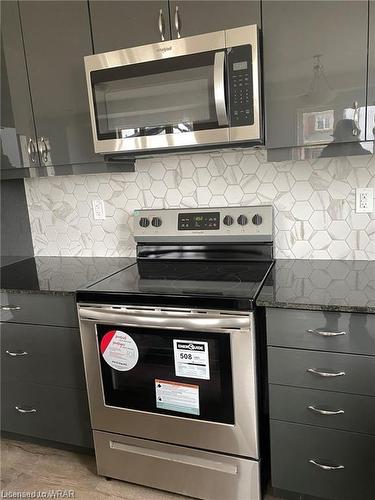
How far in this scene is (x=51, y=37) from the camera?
188 cm

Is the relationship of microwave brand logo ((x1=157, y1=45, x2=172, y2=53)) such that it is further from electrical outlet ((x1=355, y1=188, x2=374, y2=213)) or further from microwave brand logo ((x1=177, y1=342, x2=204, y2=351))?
microwave brand logo ((x1=177, y1=342, x2=204, y2=351))

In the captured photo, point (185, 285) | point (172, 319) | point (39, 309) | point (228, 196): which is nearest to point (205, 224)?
point (228, 196)

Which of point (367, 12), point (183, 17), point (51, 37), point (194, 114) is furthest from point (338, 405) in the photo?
point (51, 37)

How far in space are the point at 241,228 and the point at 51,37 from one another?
1278mm

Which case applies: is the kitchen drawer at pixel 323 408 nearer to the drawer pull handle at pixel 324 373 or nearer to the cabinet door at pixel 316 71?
the drawer pull handle at pixel 324 373

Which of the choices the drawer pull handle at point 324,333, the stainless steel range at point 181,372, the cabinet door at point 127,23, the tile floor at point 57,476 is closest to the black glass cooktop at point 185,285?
the stainless steel range at point 181,372

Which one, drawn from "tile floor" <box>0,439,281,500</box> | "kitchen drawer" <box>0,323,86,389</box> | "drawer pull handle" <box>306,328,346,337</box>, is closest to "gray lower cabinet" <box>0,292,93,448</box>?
"kitchen drawer" <box>0,323,86,389</box>

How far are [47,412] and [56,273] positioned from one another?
705mm

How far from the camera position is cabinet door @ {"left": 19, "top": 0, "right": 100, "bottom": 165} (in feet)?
5.99

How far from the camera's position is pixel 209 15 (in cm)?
159

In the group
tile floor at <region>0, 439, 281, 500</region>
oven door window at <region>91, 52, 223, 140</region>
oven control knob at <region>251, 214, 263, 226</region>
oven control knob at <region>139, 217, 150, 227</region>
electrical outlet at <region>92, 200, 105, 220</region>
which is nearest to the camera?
oven door window at <region>91, 52, 223, 140</region>

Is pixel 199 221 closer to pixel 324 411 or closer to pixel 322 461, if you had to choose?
pixel 324 411

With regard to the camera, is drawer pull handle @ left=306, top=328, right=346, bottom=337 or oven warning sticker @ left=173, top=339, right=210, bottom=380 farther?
oven warning sticker @ left=173, top=339, right=210, bottom=380

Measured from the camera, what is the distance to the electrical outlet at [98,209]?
2.34 m
